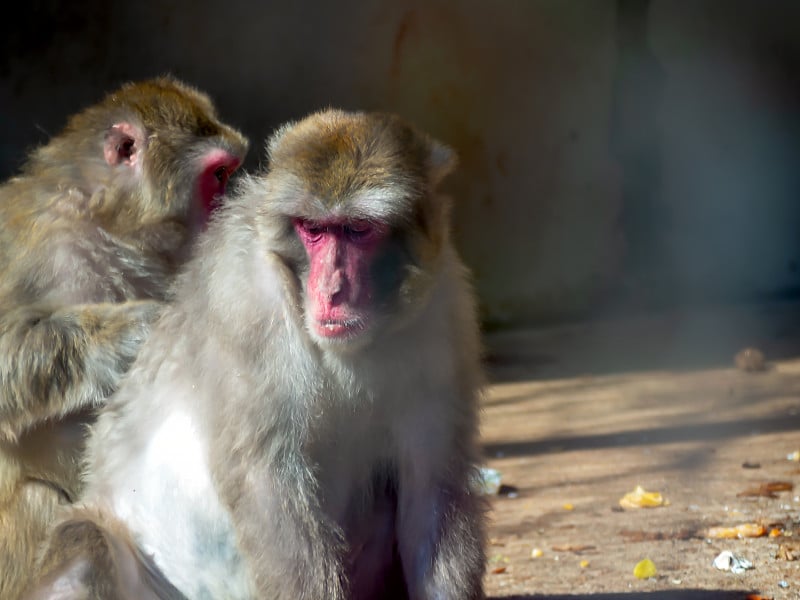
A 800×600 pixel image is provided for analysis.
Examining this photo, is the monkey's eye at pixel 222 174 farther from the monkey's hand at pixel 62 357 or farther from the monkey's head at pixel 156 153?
the monkey's hand at pixel 62 357

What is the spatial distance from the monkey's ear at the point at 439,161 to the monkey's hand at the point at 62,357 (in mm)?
1149

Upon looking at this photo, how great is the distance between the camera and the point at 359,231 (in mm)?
3232

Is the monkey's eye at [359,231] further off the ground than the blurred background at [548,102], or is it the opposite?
the monkey's eye at [359,231]

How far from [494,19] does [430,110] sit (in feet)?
2.78

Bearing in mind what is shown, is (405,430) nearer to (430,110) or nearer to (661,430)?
(661,430)

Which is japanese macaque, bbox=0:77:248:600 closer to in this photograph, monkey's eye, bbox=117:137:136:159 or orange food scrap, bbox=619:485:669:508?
monkey's eye, bbox=117:137:136:159

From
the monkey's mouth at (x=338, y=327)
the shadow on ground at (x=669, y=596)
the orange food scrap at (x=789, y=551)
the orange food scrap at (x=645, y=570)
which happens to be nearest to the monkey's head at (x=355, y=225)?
the monkey's mouth at (x=338, y=327)

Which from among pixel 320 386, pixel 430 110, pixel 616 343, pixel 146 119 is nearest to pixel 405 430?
pixel 320 386

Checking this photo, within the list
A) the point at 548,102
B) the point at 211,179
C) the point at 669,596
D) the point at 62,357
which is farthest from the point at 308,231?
the point at 548,102

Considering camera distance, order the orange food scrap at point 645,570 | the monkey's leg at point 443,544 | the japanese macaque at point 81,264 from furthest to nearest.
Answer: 1. the orange food scrap at point 645,570
2. the japanese macaque at point 81,264
3. the monkey's leg at point 443,544

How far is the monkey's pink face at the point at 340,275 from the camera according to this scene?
317cm

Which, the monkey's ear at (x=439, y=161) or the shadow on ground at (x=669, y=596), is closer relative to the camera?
the monkey's ear at (x=439, y=161)

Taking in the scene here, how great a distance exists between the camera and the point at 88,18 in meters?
9.29

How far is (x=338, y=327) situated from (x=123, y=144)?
1.65 metres
